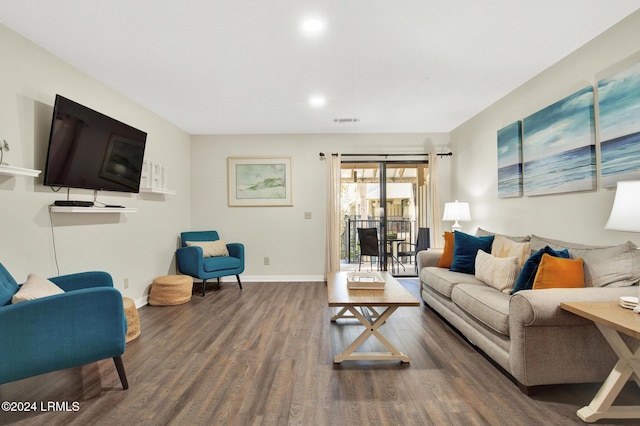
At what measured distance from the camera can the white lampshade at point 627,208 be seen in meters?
1.62

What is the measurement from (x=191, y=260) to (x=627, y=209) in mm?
4398

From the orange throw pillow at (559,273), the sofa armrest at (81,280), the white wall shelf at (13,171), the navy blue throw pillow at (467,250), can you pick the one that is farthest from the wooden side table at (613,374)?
the white wall shelf at (13,171)

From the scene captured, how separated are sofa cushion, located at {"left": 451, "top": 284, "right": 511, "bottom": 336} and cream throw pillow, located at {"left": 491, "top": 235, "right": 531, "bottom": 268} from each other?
400 mm

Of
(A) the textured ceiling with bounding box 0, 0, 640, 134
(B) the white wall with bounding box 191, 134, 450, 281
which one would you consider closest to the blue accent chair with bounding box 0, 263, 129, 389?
(A) the textured ceiling with bounding box 0, 0, 640, 134

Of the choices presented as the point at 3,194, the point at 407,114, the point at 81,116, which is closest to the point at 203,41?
the point at 81,116

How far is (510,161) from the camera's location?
342 centimetres

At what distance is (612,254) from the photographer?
205cm

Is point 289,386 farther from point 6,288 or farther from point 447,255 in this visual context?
point 447,255

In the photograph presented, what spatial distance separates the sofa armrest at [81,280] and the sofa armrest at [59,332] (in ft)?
2.25

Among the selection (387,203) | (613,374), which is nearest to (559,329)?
(613,374)

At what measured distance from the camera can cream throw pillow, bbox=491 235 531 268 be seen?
2693 mm

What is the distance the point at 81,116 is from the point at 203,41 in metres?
1.30

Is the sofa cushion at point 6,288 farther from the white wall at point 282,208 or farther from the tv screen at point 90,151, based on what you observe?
the white wall at point 282,208

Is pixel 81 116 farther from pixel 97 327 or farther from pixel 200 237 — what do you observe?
pixel 200 237
